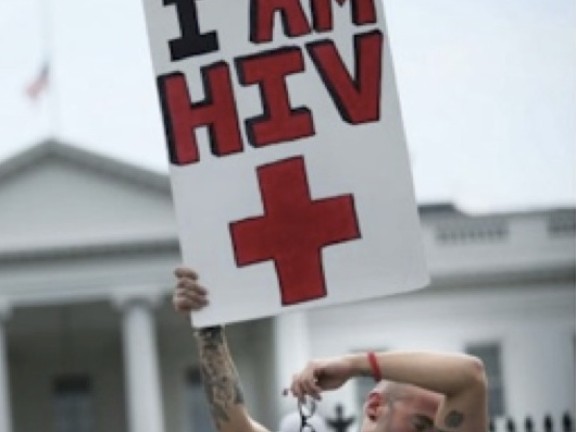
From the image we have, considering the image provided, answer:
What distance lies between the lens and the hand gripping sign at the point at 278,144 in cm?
392

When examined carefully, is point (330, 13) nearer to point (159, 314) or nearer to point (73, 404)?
point (159, 314)

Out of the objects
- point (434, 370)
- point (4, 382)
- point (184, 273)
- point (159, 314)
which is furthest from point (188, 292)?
point (159, 314)

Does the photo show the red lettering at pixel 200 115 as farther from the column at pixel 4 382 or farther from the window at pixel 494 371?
the window at pixel 494 371

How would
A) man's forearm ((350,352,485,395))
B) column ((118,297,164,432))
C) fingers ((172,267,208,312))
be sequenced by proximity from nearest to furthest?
1. man's forearm ((350,352,485,395))
2. fingers ((172,267,208,312))
3. column ((118,297,164,432))

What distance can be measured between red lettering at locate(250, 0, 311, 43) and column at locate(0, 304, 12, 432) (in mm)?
30254

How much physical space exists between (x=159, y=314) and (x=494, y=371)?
17.9ft

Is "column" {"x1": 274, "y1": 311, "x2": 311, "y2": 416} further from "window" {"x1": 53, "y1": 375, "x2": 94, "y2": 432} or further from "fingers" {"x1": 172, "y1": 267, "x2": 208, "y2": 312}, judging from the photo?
"fingers" {"x1": 172, "y1": 267, "x2": 208, "y2": 312}

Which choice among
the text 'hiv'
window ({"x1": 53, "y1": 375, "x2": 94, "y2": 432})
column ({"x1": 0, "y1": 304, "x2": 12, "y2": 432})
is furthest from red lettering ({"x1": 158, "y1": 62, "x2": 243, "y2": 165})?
window ({"x1": 53, "y1": 375, "x2": 94, "y2": 432})

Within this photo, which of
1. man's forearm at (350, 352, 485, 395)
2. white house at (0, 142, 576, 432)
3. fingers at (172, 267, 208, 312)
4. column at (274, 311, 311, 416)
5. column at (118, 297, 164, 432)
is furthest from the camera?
column at (274, 311, 311, 416)

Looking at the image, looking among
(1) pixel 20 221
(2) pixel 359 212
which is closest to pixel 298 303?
(2) pixel 359 212

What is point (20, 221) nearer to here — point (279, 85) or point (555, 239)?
point (555, 239)

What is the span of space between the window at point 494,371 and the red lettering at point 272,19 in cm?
3425

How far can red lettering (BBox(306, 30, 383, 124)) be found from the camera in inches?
154

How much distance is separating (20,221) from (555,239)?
335 inches
